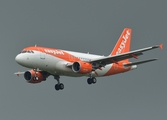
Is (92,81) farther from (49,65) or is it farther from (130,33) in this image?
(130,33)

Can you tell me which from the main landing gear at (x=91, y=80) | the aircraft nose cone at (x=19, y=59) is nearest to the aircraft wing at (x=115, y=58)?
the main landing gear at (x=91, y=80)

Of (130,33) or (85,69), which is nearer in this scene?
(85,69)

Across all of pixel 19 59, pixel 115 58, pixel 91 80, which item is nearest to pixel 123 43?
pixel 115 58

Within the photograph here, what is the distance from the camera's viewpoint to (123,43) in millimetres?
101125

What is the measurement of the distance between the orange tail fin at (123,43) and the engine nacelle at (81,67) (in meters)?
12.8

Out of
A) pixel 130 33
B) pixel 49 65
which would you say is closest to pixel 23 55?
pixel 49 65

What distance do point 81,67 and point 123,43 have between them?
18122 millimetres

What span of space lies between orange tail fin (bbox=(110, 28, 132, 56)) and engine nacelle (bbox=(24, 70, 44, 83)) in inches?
543

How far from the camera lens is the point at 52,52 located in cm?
8594

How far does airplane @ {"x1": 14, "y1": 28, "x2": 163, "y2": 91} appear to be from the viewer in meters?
84.1

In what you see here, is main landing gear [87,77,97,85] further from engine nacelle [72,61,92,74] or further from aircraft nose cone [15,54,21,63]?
aircraft nose cone [15,54,21,63]

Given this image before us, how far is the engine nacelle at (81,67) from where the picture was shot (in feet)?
279

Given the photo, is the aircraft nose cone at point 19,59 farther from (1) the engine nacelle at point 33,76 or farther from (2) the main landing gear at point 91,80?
(2) the main landing gear at point 91,80

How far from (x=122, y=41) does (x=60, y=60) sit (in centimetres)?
1830
